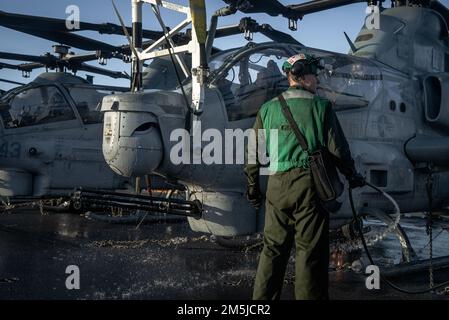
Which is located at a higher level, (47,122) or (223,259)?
(47,122)

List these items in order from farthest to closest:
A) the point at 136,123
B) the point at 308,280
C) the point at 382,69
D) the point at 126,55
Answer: the point at 126,55 → the point at 382,69 → the point at 136,123 → the point at 308,280

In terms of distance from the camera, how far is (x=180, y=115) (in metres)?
4.67

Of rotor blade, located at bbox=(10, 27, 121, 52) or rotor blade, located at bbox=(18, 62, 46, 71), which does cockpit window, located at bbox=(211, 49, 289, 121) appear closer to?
rotor blade, located at bbox=(10, 27, 121, 52)

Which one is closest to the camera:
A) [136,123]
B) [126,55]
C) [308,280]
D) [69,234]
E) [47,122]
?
[308,280]

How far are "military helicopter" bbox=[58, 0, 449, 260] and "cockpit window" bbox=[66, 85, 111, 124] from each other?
430cm

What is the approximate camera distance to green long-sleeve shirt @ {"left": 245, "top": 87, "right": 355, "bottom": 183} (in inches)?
121

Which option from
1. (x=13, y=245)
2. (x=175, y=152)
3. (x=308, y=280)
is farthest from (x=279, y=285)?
(x=13, y=245)

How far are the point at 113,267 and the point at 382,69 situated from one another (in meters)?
4.48

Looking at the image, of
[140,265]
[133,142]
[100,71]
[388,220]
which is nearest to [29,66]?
[100,71]

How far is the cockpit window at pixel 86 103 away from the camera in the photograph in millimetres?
10352

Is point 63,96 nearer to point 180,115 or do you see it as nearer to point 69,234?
point 69,234

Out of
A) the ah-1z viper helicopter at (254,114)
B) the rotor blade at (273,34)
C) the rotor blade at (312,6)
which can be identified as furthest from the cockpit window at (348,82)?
the rotor blade at (273,34)

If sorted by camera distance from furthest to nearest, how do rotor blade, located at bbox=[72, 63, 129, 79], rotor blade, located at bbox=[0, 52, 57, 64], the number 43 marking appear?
rotor blade, located at bbox=[72, 63, 129, 79]
rotor blade, located at bbox=[0, 52, 57, 64]
the number 43 marking

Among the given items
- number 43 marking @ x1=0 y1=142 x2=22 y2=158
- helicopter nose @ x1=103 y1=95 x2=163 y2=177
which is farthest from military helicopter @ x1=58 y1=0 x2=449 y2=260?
number 43 marking @ x1=0 y1=142 x2=22 y2=158
